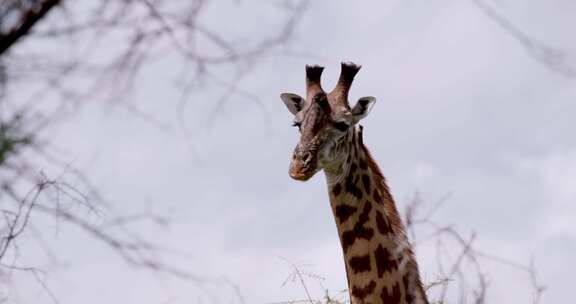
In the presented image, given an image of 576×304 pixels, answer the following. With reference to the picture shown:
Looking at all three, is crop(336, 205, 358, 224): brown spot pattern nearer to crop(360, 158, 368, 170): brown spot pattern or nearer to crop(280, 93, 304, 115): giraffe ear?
crop(360, 158, 368, 170): brown spot pattern

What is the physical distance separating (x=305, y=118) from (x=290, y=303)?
2022 mm

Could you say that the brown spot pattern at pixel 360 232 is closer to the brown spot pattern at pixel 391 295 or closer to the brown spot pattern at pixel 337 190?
the brown spot pattern at pixel 337 190

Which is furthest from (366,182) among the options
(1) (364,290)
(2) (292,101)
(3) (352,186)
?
(2) (292,101)

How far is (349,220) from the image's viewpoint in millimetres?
6031

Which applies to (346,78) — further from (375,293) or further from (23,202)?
(23,202)

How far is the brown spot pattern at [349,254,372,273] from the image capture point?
19.2ft

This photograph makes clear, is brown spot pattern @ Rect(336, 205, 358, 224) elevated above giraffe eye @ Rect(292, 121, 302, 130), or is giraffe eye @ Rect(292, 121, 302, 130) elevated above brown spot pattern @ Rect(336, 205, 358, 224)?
giraffe eye @ Rect(292, 121, 302, 130)

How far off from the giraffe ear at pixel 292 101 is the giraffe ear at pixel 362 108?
0.51 m

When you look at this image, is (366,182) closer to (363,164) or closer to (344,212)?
(363,164)

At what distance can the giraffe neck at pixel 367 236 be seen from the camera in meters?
5.80

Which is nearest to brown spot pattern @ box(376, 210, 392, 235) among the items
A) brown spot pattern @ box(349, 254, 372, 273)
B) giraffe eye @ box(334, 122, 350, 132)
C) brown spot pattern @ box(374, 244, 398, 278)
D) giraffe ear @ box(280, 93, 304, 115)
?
brown spot pattern @ box(374, 244, 398, 278)

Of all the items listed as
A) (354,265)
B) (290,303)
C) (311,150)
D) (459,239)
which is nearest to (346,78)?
(311,150)

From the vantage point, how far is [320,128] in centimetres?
619

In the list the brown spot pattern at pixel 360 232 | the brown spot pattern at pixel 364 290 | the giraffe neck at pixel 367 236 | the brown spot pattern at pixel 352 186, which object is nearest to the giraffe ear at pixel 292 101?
the giraffe neck at pixel 367 236
